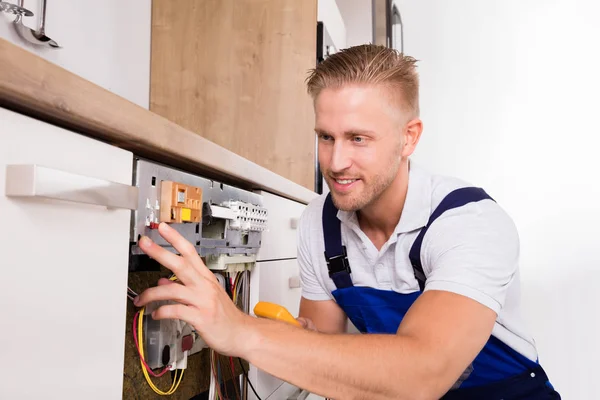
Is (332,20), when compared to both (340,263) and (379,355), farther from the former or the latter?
(379,355)

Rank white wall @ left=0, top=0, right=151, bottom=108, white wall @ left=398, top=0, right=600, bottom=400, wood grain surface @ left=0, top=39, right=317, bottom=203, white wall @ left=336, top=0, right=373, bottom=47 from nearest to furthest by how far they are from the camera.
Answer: wood grain surface @ left=0, top=39, right=317, bottom=203 → white wall @ left=0, top=0, right=151, bottom=108 → white wall @ left=398, top=0, right=600, bottom=400 → white wall @ left=336, top=0, right=373, bottom=47

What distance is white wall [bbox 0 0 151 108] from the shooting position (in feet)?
5.30

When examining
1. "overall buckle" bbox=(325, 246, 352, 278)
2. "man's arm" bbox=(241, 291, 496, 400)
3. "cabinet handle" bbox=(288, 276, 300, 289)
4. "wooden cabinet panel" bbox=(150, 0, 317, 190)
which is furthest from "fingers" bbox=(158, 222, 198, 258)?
"wooden cabinet panel" bbox=(150, 0, 317, 190)

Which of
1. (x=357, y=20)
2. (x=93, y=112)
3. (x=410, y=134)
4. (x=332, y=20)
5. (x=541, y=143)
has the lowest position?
(x=93, y=112)

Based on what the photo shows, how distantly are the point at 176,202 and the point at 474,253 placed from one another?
0.49 m

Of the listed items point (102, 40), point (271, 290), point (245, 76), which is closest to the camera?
point (271, 290)

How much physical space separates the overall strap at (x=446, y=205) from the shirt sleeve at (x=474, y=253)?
1 cm

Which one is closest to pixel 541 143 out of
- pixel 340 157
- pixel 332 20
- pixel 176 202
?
pixel 332 20

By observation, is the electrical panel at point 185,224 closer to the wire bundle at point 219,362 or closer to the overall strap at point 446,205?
the wire bundle at point 219,362

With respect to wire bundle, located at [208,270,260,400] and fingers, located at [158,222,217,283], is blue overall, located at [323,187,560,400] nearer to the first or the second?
wire bundle, located at [208,270,260,400]

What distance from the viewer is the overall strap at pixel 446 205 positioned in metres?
0.99

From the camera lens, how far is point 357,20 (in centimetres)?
295

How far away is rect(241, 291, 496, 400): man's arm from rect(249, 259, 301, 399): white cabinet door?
0.37 metres

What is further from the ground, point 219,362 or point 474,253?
point 474,253
